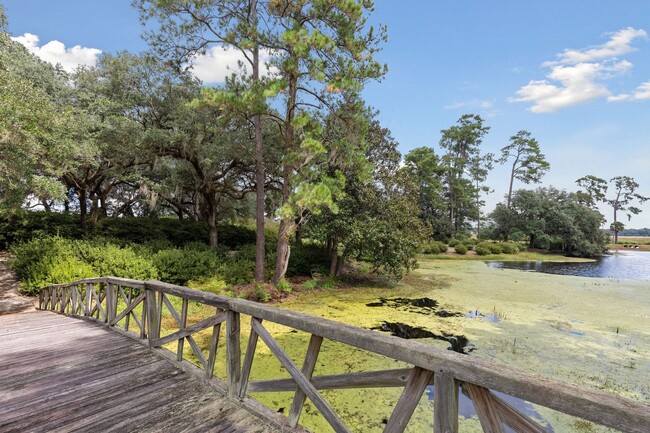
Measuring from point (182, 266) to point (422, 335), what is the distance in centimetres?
902

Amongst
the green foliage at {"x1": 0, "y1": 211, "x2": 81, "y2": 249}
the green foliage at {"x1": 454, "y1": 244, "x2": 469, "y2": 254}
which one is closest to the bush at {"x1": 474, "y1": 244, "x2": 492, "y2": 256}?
the green foliage at {"x1": 454, "y1": 244, "x2": 469, "y2": 254}

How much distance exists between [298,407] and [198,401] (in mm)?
1126

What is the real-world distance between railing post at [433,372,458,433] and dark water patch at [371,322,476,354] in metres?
5.91

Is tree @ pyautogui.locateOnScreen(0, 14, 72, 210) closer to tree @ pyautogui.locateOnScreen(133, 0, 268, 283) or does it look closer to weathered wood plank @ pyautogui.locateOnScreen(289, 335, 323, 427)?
tree @ pyautogui.locateOnScreen(133, 0, 268, 283)

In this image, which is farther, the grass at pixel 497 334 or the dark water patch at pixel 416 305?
the dark water patch at pixel 416 305

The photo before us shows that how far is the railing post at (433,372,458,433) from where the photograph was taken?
5.57 feet

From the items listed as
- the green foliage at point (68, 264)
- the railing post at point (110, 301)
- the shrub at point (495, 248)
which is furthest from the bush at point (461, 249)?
the railing post at point (110, 301)

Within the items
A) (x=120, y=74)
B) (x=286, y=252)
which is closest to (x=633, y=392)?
(x=286, y=252)

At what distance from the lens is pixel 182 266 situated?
39.8 ft

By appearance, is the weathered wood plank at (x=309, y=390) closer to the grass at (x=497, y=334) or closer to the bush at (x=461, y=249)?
the grass at (x=497, y=334)

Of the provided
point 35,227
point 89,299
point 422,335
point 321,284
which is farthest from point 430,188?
point 89,299

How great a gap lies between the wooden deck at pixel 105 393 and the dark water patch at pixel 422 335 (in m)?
5.56

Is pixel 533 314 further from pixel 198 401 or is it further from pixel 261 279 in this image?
pixel 198 401

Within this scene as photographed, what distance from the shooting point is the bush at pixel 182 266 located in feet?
38.3
